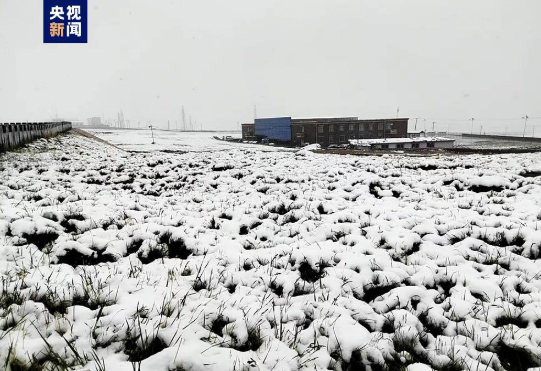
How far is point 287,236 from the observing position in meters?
4.95

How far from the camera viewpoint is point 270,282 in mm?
3508

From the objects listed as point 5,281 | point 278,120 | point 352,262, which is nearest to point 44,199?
point 5,281

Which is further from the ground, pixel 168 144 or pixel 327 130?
pixel 327 130

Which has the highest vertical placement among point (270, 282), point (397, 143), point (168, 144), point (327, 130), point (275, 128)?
point (275, 128)

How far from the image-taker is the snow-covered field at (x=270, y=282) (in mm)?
2361

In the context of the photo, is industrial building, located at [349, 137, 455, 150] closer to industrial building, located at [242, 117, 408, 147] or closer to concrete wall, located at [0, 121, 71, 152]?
industrial building, located at [242, 117, 408, 147]

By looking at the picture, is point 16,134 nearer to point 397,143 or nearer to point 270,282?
point 270,282

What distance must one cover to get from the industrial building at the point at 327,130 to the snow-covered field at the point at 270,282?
67.3 metres

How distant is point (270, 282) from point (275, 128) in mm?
76067

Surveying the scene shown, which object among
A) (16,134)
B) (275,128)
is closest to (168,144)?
(275,128)

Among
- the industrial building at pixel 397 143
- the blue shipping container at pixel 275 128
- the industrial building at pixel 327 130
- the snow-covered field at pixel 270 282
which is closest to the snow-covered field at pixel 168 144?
the blue shipping container at pixel 275 128

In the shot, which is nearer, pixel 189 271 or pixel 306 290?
pixel 306 290

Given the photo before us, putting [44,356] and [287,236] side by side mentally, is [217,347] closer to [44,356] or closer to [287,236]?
[44,356]

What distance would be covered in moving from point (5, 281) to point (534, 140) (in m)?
93.5
